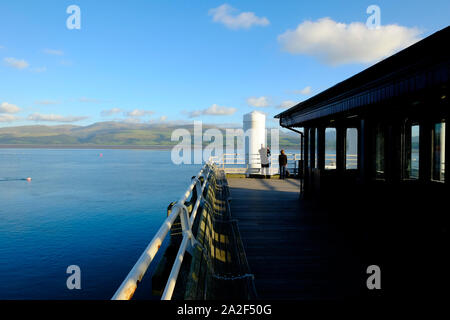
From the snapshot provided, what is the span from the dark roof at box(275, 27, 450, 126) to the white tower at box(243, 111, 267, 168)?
16.6 m

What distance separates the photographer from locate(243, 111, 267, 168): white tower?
25.0 metres

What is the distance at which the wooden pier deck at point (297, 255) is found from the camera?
199 inches

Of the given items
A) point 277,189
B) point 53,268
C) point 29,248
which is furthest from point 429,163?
point 29,248

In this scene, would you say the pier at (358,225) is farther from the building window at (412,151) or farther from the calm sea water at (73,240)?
the calm sea water at (73,240)

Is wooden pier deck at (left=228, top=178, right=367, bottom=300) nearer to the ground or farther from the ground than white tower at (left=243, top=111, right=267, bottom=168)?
nearer to the ground

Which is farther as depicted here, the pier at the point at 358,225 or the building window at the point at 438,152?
the building window at the point at 438,152

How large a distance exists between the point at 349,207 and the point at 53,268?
818 inches

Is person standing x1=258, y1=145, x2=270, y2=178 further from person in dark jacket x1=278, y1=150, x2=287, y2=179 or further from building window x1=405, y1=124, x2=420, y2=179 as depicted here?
building window x1=405, y1=124, x2=420, y2=179

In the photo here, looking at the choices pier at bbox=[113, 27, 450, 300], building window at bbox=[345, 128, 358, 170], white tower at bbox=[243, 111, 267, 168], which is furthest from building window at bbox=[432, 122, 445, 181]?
white tower at bbox=[243, 111, 267, 168]

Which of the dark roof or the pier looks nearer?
the dark roof

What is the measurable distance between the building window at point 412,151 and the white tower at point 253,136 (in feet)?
54.3

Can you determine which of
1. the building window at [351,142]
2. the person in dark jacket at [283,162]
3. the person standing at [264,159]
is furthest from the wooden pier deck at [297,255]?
the person standing at [264,159]

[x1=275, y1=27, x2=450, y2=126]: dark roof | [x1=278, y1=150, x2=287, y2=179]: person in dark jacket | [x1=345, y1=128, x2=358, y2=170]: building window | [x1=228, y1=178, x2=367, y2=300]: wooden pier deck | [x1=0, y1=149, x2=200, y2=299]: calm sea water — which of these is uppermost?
[x1=275, y1=27, x2=450, y2=126]: dark roof
